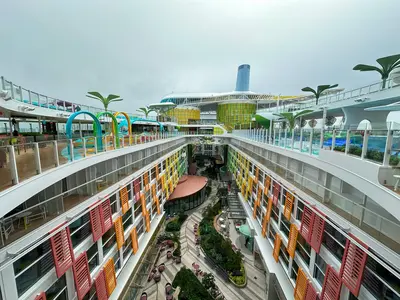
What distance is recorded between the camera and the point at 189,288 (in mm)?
10898

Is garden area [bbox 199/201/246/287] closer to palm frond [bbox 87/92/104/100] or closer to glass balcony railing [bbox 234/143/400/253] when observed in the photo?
glass balcony railing [bbox 234/143/400/253]

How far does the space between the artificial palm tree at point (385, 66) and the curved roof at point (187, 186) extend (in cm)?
1933

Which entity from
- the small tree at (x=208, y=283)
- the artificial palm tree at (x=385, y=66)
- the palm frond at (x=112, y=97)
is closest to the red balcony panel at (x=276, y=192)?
the small tree at (x=208, y=283)

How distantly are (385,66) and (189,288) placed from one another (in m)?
21.3

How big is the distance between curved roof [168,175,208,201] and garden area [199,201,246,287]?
15.1ft

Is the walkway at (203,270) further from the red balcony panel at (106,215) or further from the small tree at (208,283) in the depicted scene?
the red balcony panel at (106,215)

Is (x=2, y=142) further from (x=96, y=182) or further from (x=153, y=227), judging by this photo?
(x=153, y=227)

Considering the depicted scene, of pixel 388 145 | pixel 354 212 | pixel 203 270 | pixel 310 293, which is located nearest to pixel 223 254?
pixel 203 270

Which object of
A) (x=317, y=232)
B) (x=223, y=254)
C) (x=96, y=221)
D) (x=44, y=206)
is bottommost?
(x=223, y=254)

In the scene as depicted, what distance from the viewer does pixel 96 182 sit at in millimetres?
8109

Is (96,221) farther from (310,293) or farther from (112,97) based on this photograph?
(112,97)

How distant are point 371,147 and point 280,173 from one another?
20.6 ft

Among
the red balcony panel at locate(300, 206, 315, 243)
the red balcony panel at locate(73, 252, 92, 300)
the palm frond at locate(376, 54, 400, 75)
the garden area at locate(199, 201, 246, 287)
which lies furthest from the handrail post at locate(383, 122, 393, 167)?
the palm frond at locate(376, 54, 400, 75)

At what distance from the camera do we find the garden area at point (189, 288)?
34.8ft
